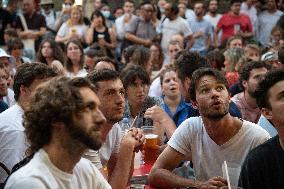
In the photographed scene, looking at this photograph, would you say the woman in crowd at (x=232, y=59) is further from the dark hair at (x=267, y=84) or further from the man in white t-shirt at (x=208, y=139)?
the dark hair at (x=267, y=84)

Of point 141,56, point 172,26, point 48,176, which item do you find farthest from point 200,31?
point 48,176

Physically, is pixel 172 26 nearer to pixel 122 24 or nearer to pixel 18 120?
pixel 122 24

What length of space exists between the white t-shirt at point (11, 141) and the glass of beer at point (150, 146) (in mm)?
852

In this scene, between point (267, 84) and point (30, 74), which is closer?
point (267, 84)

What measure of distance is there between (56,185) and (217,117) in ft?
4.32

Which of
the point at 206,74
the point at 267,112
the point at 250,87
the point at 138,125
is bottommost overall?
the point at 138,125

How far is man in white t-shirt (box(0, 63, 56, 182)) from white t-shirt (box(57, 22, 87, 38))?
264 inches

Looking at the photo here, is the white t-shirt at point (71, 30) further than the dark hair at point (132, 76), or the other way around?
the white t-shirt at point (71, 30)

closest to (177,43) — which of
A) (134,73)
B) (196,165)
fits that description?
(134,73)

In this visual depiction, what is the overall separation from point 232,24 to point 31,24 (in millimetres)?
3626

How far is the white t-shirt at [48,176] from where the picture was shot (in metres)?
2.07

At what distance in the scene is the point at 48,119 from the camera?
7.34ft

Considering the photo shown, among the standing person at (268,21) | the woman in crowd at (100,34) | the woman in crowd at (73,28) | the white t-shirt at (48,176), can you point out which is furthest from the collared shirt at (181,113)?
the standing person at (268,21)

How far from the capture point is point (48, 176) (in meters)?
2.14
